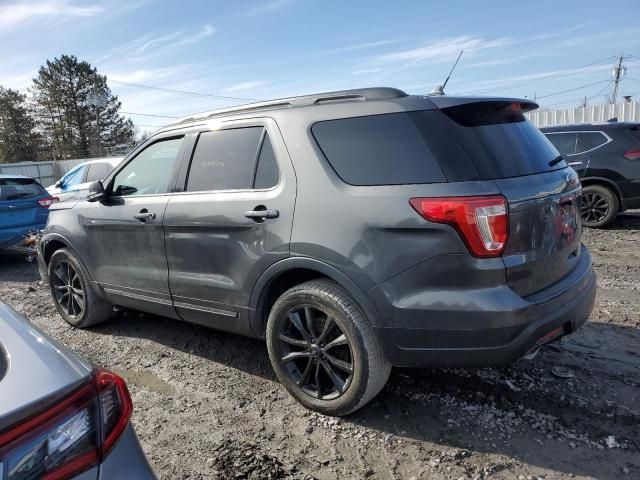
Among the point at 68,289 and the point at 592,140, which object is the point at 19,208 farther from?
the point at 592,140

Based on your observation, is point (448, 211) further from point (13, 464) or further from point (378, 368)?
point (13, 464)

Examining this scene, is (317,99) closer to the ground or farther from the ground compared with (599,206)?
farther from the ground

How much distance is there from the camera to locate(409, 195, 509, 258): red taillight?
7.63ft

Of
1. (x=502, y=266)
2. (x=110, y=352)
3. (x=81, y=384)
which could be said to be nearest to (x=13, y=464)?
(x=81, y=384)

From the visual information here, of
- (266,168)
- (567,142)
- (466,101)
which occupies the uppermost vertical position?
(466,101)

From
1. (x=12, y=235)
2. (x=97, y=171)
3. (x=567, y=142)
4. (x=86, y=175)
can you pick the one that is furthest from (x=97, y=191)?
(x=86, y=175)

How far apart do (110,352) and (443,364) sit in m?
2.98

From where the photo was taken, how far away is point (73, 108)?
45.2 metres

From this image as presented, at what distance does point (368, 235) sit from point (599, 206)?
7137 mm

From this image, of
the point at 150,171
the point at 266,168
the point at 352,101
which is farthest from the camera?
the point at 150,171

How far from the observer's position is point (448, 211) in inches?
92.8

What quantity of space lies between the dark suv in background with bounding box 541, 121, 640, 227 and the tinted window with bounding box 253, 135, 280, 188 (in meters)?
6.47

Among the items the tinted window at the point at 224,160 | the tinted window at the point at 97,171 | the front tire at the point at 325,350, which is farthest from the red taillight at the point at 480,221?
the tinted window at the point at 97,171

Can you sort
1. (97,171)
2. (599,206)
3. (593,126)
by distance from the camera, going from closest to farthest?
(599,206) < (593,126) < (97,171)
